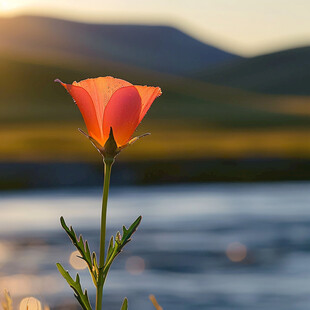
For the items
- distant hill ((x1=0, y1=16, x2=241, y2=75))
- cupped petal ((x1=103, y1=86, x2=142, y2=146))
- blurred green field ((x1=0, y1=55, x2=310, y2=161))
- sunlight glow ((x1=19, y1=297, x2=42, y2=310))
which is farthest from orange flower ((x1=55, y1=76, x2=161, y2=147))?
distant hill ((x1=0, y1=16, x2=241, y2=75))

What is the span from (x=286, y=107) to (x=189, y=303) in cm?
6061

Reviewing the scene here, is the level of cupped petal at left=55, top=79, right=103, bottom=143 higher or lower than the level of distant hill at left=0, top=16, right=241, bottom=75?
lower

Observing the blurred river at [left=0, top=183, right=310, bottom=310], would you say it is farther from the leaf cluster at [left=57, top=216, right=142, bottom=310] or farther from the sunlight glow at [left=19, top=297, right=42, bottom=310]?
the leaf cluster at [left=57, top=216, right=142, bottom=310]

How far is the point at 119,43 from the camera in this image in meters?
157

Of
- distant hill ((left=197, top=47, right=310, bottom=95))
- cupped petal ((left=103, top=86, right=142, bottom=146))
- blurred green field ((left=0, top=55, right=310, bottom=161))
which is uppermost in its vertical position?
distant hill ((left=197, top=47, right=310, bottom=95))

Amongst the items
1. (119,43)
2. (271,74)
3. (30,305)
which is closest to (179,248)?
(30,305)

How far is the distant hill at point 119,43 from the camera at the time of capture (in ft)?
393

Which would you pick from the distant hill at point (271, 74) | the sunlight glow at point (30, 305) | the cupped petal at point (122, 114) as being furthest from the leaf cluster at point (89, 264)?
the distant hill at point (271, 74)

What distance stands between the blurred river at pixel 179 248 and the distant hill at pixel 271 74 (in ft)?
243

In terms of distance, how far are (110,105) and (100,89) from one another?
0.04 metres

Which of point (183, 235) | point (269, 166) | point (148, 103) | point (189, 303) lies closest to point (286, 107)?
point (269, 166)

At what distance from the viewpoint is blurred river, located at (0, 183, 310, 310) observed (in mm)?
8422

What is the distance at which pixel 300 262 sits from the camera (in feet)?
33.2

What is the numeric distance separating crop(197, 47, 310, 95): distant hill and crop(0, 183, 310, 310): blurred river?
243 ft
